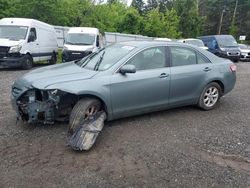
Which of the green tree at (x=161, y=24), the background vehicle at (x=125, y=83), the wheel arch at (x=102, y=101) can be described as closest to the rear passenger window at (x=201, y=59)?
the background vehicle at (x=125, y=83)

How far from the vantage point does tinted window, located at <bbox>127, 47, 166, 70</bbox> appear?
6199 millimetres

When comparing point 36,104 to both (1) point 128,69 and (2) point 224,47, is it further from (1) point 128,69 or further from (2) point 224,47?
(2) point 224,47

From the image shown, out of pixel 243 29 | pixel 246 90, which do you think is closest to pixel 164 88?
pixel 246 90

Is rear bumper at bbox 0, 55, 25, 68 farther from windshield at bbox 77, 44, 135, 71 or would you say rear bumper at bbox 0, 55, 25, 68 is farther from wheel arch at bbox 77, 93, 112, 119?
wheel arch at bbox 77, 93, 112, 119

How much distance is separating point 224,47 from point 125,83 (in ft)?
58.4

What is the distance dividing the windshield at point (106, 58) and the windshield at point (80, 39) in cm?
1003

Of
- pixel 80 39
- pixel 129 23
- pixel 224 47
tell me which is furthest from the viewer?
pixel 129 23

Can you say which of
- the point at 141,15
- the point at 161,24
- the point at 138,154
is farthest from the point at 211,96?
the point at 141,15

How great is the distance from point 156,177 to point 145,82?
2344 mm

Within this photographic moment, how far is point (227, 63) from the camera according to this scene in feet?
24.7

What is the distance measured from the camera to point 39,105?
17.8 ft

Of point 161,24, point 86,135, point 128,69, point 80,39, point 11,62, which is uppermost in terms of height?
point 128,69

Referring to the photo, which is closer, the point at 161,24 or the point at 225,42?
the point at 225,42

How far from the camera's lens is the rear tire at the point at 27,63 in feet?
48.0
